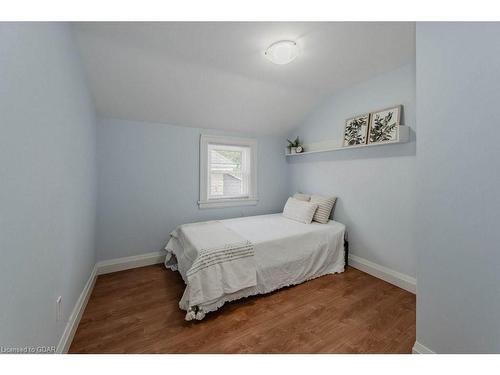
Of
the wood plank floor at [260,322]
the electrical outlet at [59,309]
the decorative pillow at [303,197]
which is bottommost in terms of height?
the wood plank floor at [260,322]

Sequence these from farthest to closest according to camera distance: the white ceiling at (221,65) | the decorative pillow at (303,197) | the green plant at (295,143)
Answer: the green plant at (295,143) < the decorative pillow at (303,197) < the white ceiling at (221,65)

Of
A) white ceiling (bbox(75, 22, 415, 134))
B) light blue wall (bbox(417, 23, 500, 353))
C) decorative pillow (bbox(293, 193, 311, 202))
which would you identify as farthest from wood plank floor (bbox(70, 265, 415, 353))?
white ceiling (bbox(75, 22, 415, 134))

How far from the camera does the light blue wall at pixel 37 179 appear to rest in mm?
768

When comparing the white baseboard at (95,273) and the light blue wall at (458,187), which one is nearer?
the light blue wall at (458,187)

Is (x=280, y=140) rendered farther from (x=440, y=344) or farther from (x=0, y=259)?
(x=0, y=259)

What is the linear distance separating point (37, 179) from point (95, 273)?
204cm

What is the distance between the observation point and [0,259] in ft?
2.37

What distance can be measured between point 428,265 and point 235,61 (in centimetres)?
238

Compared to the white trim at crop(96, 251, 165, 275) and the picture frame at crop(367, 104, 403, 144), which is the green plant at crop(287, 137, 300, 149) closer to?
the picture frame at crop(367, 104, 403, 144)

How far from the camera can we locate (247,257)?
80.6 inches

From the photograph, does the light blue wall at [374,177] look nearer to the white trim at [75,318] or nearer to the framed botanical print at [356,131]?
the framed botanical print at [356,131]

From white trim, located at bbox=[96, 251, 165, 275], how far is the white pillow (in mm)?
2032

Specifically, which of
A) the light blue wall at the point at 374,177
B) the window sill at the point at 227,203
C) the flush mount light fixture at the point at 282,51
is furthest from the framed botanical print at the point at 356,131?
the window sill at the point at 227,203

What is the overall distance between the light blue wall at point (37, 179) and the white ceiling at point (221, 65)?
1.32 ft
